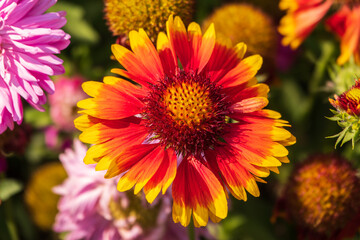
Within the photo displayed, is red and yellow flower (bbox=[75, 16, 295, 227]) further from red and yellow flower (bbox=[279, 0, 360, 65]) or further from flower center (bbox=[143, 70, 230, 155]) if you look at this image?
red and yellow flower (bbox=[279, 0, 360, 65])

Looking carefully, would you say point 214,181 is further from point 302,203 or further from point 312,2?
point 312,2

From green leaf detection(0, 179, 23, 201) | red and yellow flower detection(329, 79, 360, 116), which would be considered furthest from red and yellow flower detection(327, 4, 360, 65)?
green leaf detection(0, 179, 23, 201)

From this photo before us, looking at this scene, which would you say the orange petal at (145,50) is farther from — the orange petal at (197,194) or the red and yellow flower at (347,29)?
the red and yellow flower at (347,29)

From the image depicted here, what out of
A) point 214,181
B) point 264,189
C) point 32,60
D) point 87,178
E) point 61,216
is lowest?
point 264,189

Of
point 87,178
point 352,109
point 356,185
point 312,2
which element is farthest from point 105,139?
point 312,2

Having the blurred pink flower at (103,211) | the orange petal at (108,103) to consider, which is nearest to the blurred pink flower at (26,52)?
the orange petal at (108,103)

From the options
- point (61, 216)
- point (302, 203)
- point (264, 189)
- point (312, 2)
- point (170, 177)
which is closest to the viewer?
point (170, 177)

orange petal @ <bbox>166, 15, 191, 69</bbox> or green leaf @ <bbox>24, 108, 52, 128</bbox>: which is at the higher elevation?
orange petal @ <bbox>166, 15, 191, 69</bbox>

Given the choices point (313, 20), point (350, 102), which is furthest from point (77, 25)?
point (350, 102)
